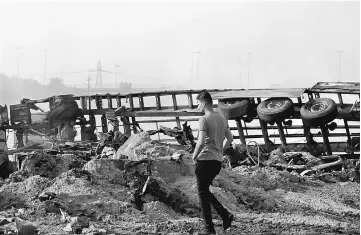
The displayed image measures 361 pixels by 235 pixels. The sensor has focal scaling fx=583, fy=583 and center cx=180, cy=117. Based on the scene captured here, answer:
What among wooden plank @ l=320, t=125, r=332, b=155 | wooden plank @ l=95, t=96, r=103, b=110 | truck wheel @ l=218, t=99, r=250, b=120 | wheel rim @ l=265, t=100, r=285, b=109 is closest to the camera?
wooden plank @ l=320, t=125, r=332, b=155

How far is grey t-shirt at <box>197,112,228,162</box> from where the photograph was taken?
7695 mm

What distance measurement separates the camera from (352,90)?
58.7ft

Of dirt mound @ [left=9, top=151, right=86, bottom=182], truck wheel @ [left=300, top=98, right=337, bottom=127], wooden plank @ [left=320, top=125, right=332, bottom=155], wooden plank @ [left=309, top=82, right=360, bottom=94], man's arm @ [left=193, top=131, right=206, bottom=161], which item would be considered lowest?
wooden plank @ [left=320, top=125, right=332, bottom=155]

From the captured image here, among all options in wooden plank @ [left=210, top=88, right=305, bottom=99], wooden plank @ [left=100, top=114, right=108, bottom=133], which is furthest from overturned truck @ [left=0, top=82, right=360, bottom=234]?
wooden plank @ [left=100, top=114, right=108, bottom=133]

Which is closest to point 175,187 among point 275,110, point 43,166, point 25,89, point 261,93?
point 43,166

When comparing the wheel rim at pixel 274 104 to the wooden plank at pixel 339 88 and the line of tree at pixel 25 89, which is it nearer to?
the wooden plank at pixel 339 88

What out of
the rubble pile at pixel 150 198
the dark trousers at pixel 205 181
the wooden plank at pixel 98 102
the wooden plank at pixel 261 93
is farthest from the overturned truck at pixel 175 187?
the wooden plank at pixel 98 102

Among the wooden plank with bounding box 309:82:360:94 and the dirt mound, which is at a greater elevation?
the wooden plank with bounding box 309:82:360:94

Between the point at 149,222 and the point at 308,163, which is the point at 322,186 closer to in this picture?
the point at 308,163

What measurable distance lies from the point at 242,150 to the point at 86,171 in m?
6.16

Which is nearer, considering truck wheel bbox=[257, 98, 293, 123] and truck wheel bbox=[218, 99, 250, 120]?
truck wheel bbox=[257, 98, 293, 123]

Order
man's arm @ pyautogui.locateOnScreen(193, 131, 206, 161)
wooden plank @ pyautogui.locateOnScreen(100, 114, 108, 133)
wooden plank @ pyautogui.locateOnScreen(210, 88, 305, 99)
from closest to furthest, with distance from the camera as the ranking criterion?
man's arm @ pyautogui.locateOnScreen(193, 131, 206, 161) → wooden plank @ pyautogui.locateOnScreen(210, 88, 305, 99) → wooden plank @ pyautogui.locateOnScreen(100, 114, 108, 133)

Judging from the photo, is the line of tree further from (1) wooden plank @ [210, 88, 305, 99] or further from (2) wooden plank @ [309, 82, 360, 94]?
(2) wooden plank @ [309, 82, 360, 94]

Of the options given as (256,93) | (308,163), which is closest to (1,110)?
(256,93)
